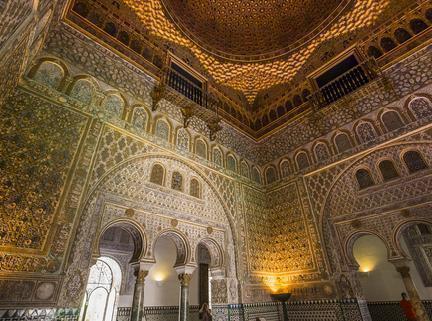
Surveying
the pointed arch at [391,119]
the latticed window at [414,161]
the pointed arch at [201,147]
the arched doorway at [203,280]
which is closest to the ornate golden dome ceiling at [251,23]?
the pointed arch at [391,119]

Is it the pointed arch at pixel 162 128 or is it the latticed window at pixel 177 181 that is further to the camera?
the pointed arch at pixel 162 128

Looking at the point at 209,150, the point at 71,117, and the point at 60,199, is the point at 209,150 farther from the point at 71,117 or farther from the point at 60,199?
the point at 60,199

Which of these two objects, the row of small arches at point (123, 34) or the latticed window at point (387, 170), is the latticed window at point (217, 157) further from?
the latticed window at point (387, 170)

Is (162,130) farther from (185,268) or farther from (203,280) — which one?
(203,280)

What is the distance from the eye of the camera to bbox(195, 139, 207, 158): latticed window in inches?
305

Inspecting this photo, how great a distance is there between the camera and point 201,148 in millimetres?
7930

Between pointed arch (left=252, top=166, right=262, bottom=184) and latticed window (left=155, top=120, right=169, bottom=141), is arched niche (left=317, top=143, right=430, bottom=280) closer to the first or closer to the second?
pointed arch (left=252, top=166, right=262, bottom=184)

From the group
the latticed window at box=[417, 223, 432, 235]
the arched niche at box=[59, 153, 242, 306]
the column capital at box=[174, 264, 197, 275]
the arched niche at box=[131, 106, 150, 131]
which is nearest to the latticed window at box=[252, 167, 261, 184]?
the arched niche at box=[59, 153, 242, 306]

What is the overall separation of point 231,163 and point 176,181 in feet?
8.81

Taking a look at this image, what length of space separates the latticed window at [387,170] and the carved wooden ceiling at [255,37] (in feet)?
12.2

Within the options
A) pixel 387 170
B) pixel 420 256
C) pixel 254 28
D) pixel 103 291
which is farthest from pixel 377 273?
pixel 254 28

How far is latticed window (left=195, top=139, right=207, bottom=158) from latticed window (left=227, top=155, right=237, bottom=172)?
3.62 ft

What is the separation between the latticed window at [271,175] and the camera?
9.28 m

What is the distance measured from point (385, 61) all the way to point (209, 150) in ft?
19.2
